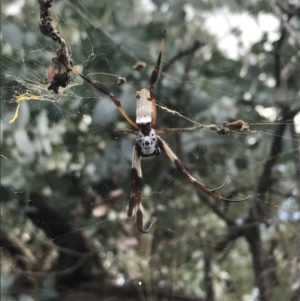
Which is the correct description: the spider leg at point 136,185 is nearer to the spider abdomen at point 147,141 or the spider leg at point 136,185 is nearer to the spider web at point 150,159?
the spider abdomen at point 147,141

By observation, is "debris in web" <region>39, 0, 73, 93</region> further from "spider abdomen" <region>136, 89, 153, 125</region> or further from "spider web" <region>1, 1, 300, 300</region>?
"spider web" <region>1, 1, 300, 300</region>

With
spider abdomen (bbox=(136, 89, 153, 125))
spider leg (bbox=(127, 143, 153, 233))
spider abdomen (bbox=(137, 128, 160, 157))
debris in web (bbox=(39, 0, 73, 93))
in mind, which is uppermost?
debris in web (bbox=(39, 0, 73, 93))

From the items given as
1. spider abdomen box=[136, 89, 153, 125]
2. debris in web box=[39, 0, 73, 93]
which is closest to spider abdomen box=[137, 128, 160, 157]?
spider abdomen box=[136, 89, 153, 125]

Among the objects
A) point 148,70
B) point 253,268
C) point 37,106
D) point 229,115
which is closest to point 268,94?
point 229,115

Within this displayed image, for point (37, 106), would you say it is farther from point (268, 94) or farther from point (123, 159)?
point (268, 94)

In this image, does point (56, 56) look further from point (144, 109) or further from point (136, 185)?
point (136, 185)

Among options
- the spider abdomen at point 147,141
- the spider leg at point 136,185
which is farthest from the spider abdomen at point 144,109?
the spider leg at point 136,185
